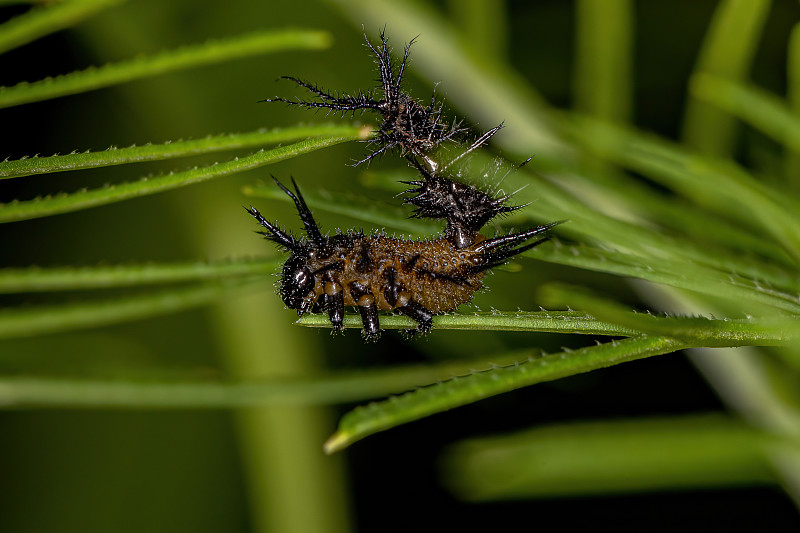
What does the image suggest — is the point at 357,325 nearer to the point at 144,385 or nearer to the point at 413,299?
the point at 413,299

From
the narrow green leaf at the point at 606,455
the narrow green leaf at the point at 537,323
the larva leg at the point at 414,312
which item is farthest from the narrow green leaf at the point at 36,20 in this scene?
the narrow green leaf at the point at 606,455

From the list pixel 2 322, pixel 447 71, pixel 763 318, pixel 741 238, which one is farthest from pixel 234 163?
pixel 447 71

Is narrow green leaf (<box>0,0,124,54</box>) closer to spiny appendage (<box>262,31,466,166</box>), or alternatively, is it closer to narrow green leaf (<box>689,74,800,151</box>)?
spiny appendage (<box>262,31,466,166</box>)

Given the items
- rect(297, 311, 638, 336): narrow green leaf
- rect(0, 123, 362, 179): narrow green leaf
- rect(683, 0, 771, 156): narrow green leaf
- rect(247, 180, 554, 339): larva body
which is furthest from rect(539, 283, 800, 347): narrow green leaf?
rect(683, 0, 771, 156): narrow green leaf

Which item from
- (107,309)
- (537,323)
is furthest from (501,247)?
(107,309)

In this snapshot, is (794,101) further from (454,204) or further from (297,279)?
(297,279)

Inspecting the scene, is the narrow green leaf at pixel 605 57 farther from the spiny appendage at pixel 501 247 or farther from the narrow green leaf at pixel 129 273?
the narrow green leaf at pixel 129 273
